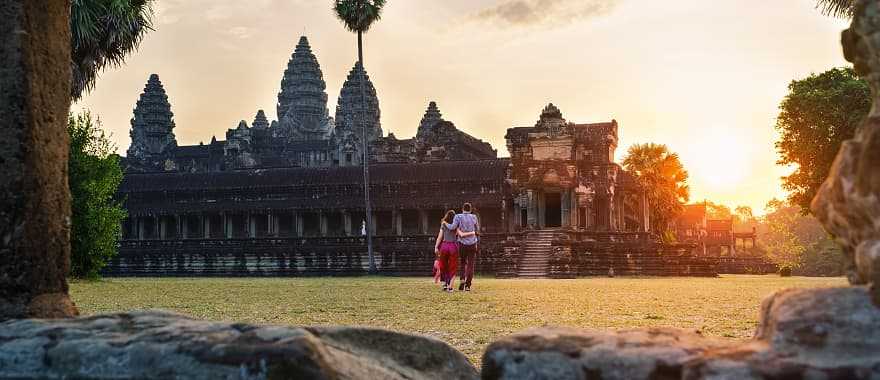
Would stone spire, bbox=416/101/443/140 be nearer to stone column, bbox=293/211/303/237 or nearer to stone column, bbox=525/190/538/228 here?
stone column, bbox=293/211/303/237

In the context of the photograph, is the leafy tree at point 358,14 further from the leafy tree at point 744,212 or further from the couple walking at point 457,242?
the leafy tree at point 744,212

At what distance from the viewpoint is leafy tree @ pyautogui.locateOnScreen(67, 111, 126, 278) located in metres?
23.1

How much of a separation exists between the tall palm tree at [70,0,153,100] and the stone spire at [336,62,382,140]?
5137cm

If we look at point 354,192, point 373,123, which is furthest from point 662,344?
point 373,123

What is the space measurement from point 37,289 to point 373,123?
2871 inches

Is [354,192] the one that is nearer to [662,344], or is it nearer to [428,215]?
[428,215]

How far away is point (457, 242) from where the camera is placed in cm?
1544

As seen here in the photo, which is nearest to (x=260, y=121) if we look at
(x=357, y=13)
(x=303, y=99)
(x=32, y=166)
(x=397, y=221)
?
(x=303, y=99)

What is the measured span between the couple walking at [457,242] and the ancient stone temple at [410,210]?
15524mm

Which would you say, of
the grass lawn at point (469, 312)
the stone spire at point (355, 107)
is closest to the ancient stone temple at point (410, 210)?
the stone spire at point (355, 107)

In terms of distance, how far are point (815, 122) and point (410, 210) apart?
2231 cm

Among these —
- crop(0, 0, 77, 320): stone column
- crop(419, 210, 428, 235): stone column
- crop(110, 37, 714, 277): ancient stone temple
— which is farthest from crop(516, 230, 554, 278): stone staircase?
crop(0, 0, 77, 320): stone column

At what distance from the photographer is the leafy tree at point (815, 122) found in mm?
32409

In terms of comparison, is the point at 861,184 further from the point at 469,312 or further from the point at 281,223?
the point at 281,223
